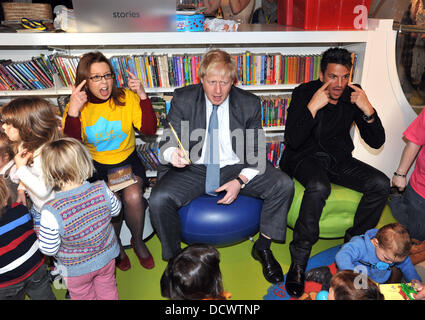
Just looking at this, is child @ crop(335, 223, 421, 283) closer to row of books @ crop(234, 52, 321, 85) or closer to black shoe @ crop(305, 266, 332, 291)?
black shoe @ crop(305, 266, 332, 291)

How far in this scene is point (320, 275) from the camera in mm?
2102

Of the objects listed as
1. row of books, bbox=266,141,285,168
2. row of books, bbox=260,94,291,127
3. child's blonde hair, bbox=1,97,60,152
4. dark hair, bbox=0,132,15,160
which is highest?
child's blonde hair, bbox=1,97,60,152

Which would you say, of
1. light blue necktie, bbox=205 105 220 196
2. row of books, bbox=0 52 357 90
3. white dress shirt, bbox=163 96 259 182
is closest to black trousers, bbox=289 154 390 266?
white dress shirt, bbox=163 96 259 182

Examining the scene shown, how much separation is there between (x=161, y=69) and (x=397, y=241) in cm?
201

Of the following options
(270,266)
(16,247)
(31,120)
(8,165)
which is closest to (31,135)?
(31,120)

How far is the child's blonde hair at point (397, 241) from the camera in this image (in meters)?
1.72

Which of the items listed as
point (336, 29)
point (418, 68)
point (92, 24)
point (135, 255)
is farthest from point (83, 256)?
point (418, 68)

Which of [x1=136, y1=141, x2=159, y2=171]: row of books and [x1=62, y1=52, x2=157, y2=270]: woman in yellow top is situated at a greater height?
[x1=62, y1=52, x2=157, y2=270]: woman in yellow top

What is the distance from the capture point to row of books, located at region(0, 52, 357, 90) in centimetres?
261

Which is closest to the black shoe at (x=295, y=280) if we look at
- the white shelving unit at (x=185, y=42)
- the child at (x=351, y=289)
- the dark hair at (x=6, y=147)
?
the child at (x=351, y=289)

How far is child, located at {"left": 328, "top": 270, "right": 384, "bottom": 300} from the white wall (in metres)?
1.76

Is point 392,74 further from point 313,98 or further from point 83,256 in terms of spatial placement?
point 83,256

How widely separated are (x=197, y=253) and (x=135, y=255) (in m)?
1.22
